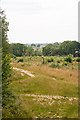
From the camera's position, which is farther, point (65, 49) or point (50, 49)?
point (50, 49)

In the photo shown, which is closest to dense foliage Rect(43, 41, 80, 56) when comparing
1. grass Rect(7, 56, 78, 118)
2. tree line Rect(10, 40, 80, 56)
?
tree line Rect(10, 40, 80, 56)

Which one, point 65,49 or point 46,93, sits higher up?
point 65,49

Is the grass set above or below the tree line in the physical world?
below

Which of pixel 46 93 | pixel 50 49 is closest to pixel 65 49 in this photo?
pixel 50 49

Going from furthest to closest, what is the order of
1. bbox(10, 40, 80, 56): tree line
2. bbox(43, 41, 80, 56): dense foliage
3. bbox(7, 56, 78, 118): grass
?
bbox(43, 41, 80, 56): dense foliage
bbox(10, 40, 80, 56): tree line
bbox(7, 56, 78, 118): grass

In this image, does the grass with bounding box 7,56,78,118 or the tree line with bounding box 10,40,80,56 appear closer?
the grass with bounding box 7,56,78,118

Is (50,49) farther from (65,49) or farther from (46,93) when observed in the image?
(46,93)

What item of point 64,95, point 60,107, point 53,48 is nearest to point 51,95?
point 64,95

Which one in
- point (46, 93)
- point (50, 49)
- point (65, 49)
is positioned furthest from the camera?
point (50, 49)

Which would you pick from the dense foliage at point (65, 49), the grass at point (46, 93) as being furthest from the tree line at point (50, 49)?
the grass at point (46, 93)

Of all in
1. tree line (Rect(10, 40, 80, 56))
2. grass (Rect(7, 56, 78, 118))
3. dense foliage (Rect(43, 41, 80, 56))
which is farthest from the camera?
dense foliage (Rect(43, 41, 80, 56))

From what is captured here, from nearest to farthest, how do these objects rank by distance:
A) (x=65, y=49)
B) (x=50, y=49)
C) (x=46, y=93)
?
(x=46, y=93) → (x=65, y=49) → (x=50, y=49)

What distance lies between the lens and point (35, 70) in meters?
70.1

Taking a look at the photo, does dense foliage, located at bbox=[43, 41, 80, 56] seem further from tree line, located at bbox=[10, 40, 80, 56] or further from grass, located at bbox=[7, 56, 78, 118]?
grass, located at bbox=[7, 56, 78, 118]
